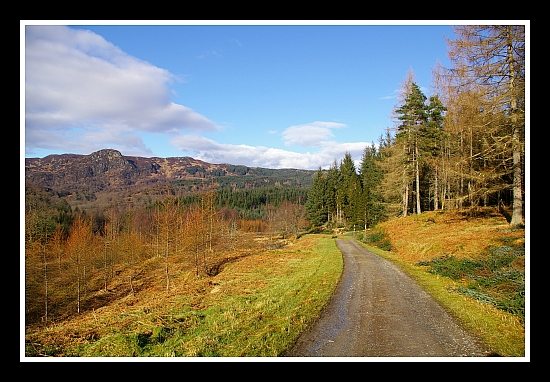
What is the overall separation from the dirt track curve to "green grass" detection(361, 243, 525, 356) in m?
0.30

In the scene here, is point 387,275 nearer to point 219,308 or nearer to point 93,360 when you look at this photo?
point 219,308

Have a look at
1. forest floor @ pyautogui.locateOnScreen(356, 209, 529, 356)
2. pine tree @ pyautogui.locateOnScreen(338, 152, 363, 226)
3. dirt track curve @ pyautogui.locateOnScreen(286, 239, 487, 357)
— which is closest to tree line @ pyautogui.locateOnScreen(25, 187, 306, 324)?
forest floor @ pyautogui.locateOnScreen(356, 209, 529, 356)

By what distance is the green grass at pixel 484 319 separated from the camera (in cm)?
670

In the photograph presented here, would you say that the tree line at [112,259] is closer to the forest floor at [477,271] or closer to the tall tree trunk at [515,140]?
the forest floor at [477,271]

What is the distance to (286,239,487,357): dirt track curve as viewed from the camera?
6594mm

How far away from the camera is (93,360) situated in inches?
230

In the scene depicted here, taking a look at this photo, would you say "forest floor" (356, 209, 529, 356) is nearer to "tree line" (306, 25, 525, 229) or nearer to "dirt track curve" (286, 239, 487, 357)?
"dirt track curve" (286, 239, 487, 357)

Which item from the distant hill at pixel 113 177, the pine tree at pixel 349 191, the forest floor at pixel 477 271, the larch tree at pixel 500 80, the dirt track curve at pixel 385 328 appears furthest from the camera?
the distant hill at pixel 113 177

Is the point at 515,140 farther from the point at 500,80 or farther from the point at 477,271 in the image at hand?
the point at 477,271

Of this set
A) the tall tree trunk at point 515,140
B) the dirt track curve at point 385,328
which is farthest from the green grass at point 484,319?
the tall tree trunk at point 515,140

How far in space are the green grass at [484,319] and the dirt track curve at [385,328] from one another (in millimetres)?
300

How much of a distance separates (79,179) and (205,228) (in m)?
67.9
